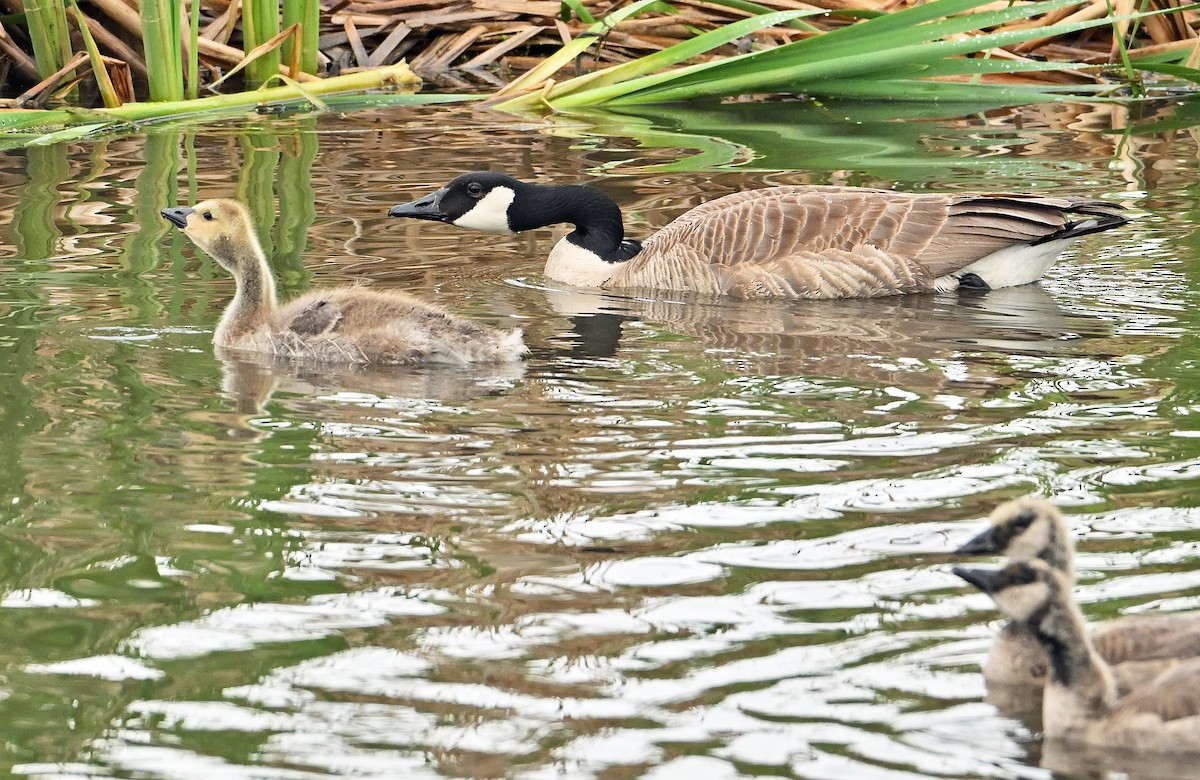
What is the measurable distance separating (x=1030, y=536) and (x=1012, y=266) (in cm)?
618

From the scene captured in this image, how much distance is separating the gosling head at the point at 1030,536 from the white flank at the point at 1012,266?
6.03 meters

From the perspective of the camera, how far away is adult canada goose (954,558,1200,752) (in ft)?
13.6

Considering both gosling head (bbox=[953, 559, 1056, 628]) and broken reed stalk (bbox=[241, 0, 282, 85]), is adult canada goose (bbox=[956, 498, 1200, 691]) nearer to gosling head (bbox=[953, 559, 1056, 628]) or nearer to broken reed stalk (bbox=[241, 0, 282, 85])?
gosling head (bbox=[953, 559, 1056, 628])

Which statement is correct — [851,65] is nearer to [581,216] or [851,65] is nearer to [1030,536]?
[581,216]

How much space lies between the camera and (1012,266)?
10.3 meters

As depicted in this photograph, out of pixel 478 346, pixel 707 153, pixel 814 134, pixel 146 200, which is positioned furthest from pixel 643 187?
pixel 478 346

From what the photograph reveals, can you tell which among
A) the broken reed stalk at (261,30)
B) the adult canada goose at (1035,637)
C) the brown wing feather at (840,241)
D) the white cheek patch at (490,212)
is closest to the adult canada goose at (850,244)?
the brown wing feather at (840,241)

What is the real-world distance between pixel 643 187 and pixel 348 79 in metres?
3.24

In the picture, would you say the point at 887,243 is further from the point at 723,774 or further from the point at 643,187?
the point at 723,774

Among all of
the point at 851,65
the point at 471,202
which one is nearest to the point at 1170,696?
the point at 471,202

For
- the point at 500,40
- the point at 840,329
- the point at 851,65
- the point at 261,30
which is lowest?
the point at 840,329

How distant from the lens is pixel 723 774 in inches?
163

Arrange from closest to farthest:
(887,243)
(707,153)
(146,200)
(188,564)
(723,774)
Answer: (723,774) < (188,564) < (887,243) < (146,200) < (707,153)

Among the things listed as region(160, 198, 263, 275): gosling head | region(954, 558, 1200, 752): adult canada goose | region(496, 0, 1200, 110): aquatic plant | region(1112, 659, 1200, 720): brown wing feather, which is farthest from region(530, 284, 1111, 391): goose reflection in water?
region(1112, 659, 1200, 720): brown wing feather
